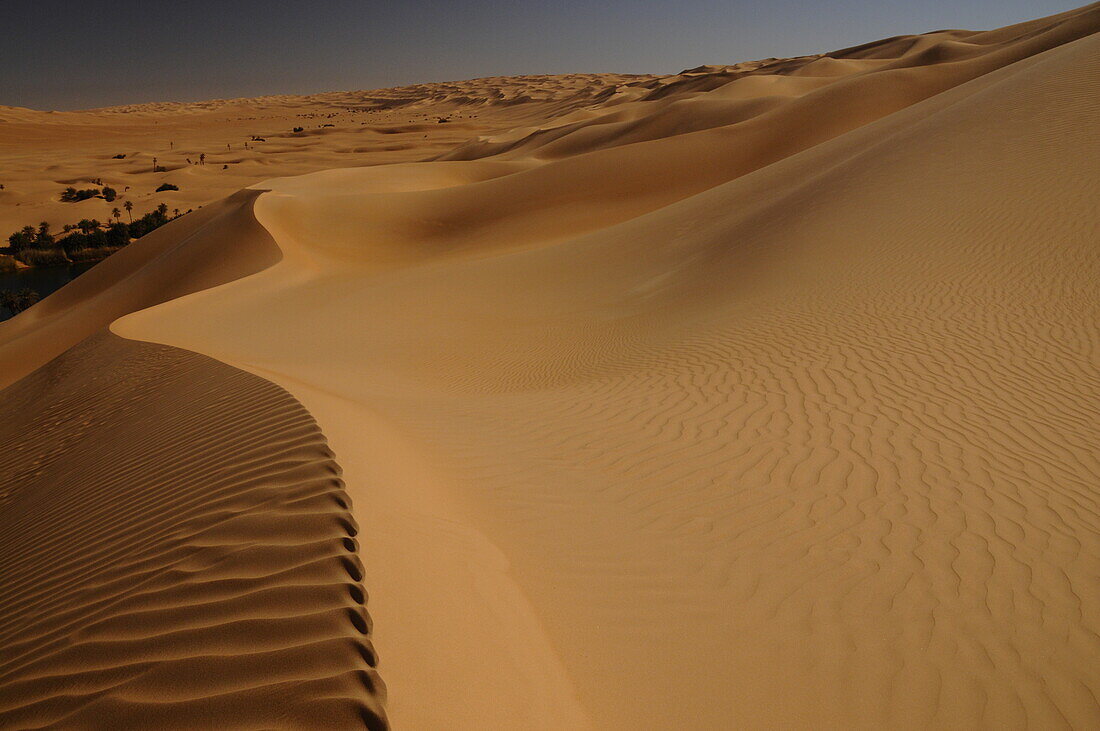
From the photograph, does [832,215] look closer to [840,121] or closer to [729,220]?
[729,220]

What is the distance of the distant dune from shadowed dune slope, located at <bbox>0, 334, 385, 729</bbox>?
2 cm

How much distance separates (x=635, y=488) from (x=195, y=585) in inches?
121

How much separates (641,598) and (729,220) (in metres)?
13.1

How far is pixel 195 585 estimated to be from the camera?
2.93 m

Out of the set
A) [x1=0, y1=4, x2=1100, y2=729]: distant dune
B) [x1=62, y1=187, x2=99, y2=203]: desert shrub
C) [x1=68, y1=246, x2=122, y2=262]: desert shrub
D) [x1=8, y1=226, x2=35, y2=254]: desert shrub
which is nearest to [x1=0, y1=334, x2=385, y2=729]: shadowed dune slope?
[x1=0, y1=4, x2=1100, y2=729]: distant dune

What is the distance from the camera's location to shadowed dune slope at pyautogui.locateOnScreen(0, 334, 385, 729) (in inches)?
91.7

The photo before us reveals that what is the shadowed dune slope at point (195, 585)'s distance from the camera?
233cm

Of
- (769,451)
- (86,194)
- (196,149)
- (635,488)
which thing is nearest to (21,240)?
(86,194)

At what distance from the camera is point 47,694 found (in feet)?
8.45

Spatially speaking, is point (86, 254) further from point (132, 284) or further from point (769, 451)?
point (769, 451)

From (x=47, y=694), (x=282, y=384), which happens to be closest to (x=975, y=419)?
(x=282, y=384)

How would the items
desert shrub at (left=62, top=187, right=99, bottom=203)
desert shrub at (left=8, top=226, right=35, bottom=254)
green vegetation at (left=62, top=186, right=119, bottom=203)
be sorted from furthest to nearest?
green vegetation at (left=62, top=186, right=119, bottom=203) < desert shrub at (left=62, top=187, right=99, bottom=203) < desert shrub at (left=8, top=226, right=35, bottom=254)

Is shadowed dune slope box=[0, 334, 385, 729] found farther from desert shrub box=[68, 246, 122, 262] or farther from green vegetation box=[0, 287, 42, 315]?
desert shrub box=[68, 246, 122, 262]

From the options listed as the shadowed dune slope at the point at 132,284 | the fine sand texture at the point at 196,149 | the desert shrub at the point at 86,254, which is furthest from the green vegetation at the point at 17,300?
the fine sand texture at the point at 196,149
